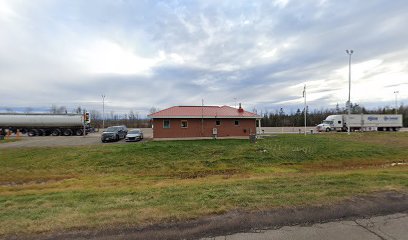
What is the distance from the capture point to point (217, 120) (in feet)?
104

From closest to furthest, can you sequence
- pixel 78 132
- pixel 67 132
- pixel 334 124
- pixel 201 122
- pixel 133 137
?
pixel 201 122, pixel 133 137, pixel 67 132, pixel 78 132, pixel 334 124

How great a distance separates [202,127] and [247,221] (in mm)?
26679

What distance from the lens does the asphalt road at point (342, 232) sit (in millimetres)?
3990

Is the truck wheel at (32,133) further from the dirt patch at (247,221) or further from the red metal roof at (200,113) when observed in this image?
the dirt patch at (247,221)

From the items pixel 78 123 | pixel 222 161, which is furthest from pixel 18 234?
pixel 78 123

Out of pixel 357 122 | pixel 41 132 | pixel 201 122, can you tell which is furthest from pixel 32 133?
pixel 357 122

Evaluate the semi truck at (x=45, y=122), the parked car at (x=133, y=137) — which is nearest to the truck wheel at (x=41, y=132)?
the semi truck at (x=45, y=122)

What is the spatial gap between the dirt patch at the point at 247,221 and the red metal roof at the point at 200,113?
2556 centimetres

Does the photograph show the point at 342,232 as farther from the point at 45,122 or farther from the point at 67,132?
the point at 45,122

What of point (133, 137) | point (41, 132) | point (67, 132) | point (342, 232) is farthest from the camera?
point (41, 132)

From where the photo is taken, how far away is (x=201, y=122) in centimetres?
3114

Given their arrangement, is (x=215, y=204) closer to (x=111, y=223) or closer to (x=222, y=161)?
(x=111, y=223)

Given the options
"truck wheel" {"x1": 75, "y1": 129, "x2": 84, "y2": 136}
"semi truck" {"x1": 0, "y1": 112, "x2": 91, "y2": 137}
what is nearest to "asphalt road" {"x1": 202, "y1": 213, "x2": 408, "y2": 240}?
"semi truck" {"x1": 0, "y1": 112, "x2": 91, "y2": 137}

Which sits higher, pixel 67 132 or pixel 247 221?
pixel 67 132
